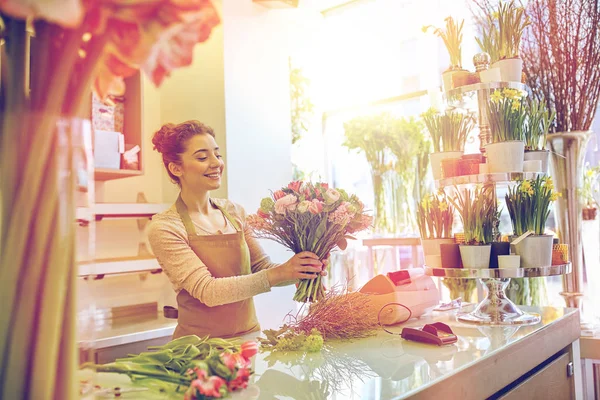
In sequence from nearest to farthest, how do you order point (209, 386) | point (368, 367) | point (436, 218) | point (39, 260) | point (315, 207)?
1. point (39, 260)
2. point (209, 386)
3. point (368, 367)
4. point (315, 207)
5. point (436, 218)

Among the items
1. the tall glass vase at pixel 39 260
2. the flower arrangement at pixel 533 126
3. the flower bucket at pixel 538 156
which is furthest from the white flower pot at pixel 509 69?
the tall glass vase at pixel 39 260

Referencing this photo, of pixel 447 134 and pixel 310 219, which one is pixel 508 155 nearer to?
pixel 447 134

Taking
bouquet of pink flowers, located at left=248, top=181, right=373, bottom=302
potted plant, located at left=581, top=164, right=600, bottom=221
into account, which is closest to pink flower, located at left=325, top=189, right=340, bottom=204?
bouquet of pink flowers, located at left=248, top=181, right=373, bottom=302

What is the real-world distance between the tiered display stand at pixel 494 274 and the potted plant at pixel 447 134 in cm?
9

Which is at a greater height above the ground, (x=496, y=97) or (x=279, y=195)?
(x=496, y=97)

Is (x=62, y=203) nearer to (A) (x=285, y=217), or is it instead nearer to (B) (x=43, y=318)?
(B) (x=43, y=318)

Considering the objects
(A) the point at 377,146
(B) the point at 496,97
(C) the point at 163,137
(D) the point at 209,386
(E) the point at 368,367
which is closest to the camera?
(D) the point at 209,386

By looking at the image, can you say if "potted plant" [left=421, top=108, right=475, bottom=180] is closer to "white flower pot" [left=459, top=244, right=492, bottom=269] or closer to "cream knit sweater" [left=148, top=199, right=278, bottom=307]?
"white flower pot" [left=459, top=244, right=492, bottom=269]

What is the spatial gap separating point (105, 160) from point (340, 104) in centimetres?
240

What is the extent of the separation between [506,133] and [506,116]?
0.06m

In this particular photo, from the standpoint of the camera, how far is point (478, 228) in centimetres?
172

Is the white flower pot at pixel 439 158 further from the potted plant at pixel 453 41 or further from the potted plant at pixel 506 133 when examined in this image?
the potted plant at pixel 453 41

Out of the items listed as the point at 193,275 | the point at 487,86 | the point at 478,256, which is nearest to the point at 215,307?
the point at 193,275

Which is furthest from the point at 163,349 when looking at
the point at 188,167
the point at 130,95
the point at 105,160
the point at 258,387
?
the point at 130,95
